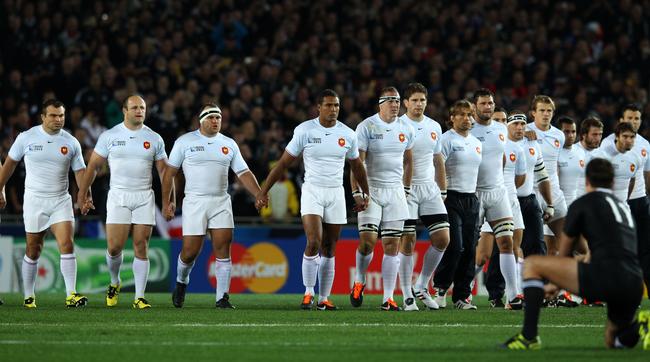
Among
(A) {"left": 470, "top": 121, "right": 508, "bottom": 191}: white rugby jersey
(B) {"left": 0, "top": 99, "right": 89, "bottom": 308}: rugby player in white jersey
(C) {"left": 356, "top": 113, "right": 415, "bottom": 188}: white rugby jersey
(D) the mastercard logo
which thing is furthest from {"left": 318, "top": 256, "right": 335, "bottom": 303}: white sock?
(D) the mastercard logo

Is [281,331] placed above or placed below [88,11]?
below

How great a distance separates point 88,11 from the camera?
2747 cm

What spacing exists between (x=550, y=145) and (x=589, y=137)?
611mm

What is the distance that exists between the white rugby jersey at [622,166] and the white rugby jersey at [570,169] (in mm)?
707

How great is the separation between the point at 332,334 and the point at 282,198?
12.2m

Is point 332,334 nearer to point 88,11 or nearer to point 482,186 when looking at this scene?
point 482,186

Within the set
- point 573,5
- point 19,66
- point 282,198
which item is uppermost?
point 573,5

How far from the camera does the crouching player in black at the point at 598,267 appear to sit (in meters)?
10.3

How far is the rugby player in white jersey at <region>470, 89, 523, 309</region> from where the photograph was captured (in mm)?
16625

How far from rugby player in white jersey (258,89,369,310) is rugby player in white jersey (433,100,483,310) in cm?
141

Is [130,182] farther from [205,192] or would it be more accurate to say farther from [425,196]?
[425,196]

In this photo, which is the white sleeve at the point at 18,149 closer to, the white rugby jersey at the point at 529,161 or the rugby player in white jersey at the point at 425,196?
the rugby player in white jersey at the point at 425,196

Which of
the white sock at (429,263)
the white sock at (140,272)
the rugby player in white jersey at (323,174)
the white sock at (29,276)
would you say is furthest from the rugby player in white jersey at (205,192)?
the white sock at (429,263)

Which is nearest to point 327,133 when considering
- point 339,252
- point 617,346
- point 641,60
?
point 617,346
